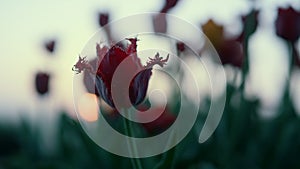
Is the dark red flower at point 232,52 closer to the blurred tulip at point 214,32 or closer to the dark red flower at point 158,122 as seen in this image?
the blurred tulip at point 214,32

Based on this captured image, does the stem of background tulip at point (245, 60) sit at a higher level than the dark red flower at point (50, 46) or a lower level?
lower

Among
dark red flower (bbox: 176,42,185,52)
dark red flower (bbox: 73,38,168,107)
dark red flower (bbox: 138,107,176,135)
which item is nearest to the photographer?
dark red flower (bbox: 73,38,168,107)

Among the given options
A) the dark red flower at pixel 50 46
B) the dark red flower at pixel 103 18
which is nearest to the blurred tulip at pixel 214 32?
the dark red flower at pixel 103 18

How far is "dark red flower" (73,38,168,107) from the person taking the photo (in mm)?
748

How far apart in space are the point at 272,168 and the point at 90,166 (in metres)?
0.28

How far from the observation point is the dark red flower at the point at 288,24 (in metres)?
0.99

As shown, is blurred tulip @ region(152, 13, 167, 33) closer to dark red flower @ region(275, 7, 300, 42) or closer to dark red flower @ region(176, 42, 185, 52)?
dark red flower @ region(176, 42, 185, 52)

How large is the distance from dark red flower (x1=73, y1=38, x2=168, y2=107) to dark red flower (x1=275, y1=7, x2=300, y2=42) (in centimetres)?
27

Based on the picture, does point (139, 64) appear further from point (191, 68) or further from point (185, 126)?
point (191, 68)

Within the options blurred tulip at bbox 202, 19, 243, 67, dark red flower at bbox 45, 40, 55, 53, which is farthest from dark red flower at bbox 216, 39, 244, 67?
dark red flower at bbox 45, 40, 55, 53

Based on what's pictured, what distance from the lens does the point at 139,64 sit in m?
0.76

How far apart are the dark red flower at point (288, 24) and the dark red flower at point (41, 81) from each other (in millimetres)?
440

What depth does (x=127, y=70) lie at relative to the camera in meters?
0.75

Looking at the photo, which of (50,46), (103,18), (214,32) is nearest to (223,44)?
(214,32)
